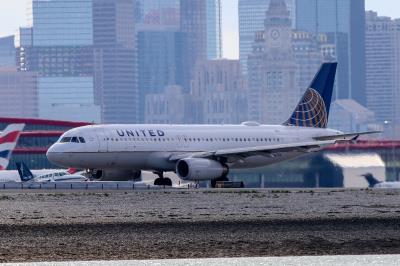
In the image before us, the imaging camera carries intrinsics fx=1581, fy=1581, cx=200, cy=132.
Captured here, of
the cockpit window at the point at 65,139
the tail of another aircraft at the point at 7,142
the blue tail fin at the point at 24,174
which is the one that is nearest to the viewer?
the cockpit window at the point at 65,139

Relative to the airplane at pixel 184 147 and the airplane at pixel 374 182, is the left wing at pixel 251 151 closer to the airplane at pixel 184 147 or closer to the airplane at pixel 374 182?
the airplane at pixel 184 147

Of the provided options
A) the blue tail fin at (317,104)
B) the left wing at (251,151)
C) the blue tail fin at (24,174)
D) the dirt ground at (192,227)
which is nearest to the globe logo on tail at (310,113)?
the blue tail fin at (317,104)

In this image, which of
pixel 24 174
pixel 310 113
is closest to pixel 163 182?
pixel 310 113

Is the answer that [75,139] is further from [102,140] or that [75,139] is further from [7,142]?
[7,142]

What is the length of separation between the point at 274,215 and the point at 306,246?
10323mm

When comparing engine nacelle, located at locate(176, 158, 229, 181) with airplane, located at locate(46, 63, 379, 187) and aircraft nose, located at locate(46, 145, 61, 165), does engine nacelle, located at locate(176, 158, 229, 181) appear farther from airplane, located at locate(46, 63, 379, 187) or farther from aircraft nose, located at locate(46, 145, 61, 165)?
aircraft nose, located at locate(46, 145, 61, 165)

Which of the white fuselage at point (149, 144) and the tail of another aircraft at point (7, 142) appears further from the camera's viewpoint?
the tail of another aircraft at point (7, 142)

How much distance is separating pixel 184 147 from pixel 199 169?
367cm

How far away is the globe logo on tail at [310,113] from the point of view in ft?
323

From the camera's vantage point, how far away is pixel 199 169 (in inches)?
3361

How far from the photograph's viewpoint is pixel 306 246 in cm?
4222

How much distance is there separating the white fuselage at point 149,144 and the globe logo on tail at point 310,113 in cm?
429

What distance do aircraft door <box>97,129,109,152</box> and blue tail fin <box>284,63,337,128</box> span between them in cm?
1720

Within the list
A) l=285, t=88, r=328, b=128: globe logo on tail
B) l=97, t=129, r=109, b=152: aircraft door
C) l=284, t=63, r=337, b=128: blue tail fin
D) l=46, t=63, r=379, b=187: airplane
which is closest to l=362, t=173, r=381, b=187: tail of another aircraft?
l=284, t=63, r=337, b=128: blue tail fin
